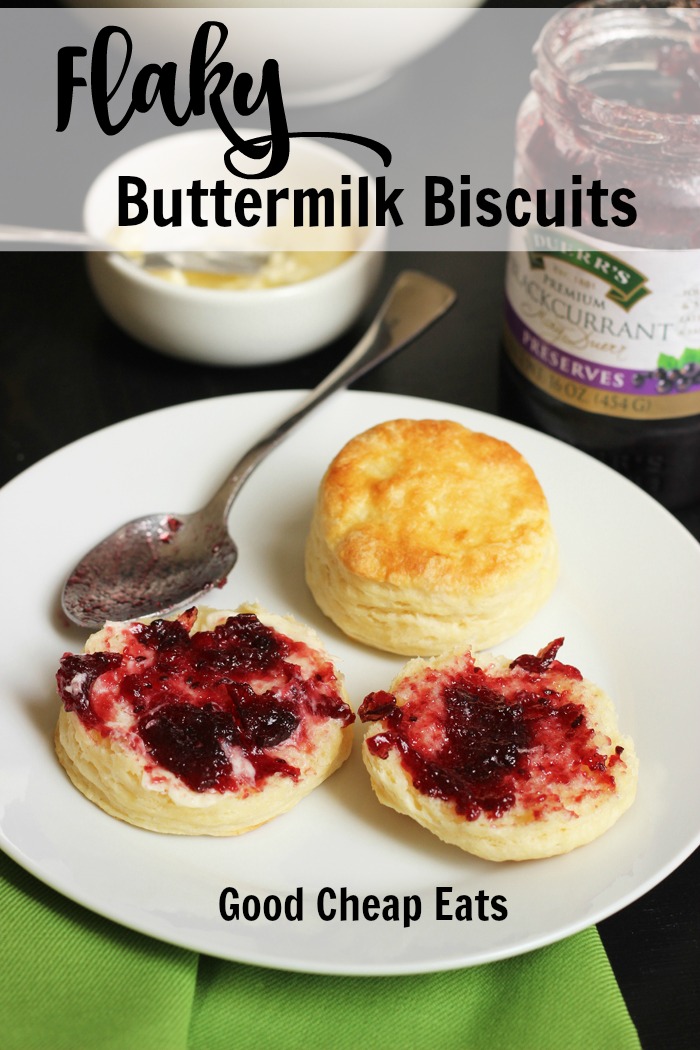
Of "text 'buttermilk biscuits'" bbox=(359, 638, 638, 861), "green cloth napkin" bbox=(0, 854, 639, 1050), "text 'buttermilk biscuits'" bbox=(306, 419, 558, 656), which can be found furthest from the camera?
"text 'buttermilk biscuits'" bbox=(306, 419, 558, 656)

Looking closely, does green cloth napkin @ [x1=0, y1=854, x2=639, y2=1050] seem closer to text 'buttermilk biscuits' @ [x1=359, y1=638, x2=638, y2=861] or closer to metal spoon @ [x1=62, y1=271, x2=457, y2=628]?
text 'buttermilk biscuits' @ [x1=359, y1=638, x2=638, y2=861]

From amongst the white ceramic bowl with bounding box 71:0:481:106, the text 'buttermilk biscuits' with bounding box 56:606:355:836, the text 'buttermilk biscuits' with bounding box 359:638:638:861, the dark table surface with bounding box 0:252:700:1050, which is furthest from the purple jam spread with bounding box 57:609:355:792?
Answer: the white ceramic bowl with bounding box 71:0:481:106

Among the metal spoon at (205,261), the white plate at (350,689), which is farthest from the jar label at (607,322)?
the metal spoon at (205,261)

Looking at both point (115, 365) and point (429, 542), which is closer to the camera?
point (429, 542)

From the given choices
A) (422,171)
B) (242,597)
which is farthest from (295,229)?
(242,597)

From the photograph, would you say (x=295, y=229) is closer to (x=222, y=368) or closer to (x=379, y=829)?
(x=222, y=368)

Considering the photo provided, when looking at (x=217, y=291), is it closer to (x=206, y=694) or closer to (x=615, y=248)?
(x=615, y=248)
